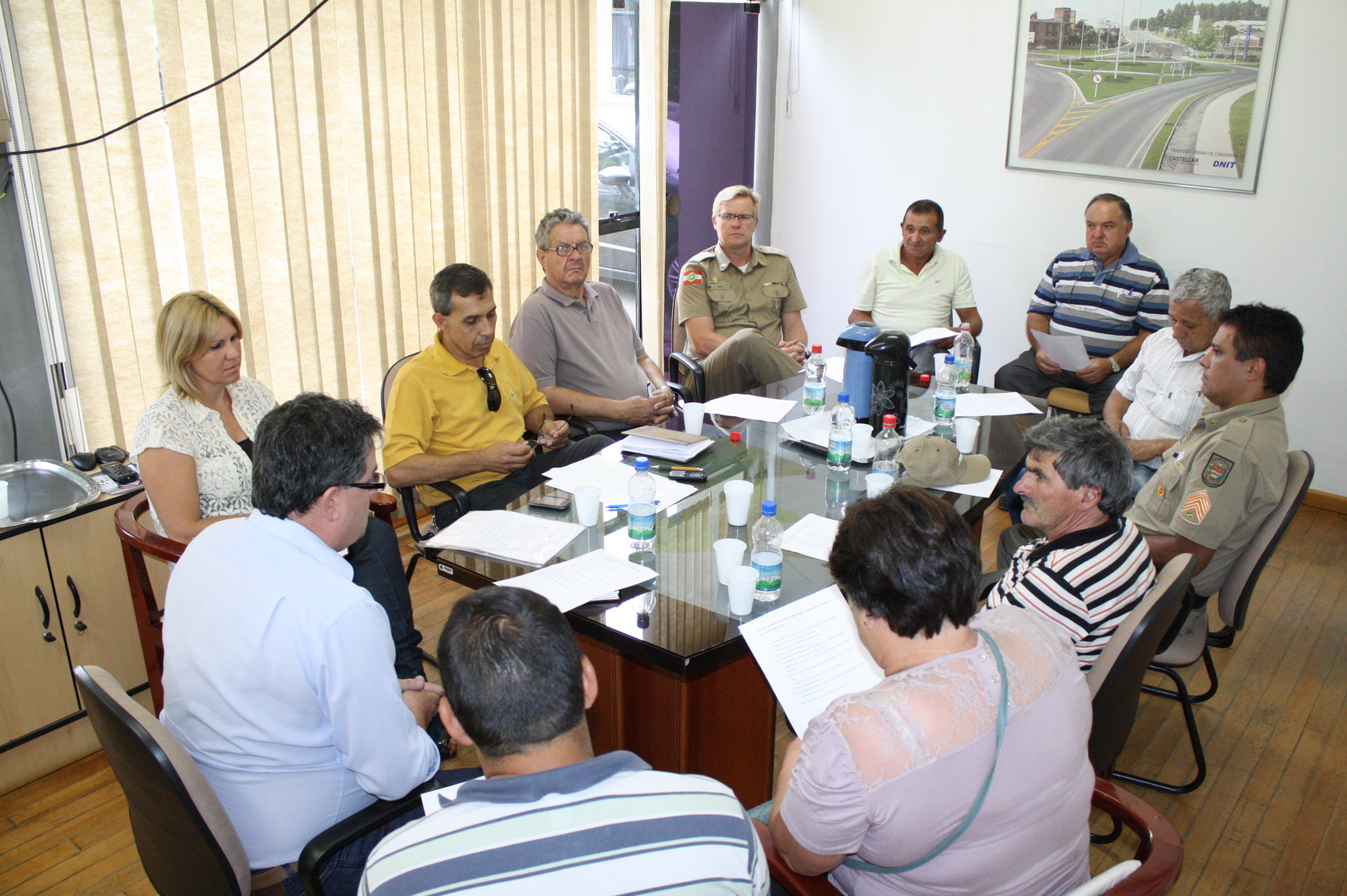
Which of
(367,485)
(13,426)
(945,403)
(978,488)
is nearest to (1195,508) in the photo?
(978,488)

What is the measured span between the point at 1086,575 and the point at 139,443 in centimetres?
226

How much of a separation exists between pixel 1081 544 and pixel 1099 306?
2781 millimetres

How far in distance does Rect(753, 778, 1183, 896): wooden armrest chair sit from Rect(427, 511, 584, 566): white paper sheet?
0.83 meters

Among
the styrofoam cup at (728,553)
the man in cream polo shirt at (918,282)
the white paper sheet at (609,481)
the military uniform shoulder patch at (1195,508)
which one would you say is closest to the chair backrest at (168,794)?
the styrofoam cup at (728,553)

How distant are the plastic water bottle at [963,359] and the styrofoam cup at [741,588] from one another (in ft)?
5.98

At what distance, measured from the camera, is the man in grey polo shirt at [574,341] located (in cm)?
353

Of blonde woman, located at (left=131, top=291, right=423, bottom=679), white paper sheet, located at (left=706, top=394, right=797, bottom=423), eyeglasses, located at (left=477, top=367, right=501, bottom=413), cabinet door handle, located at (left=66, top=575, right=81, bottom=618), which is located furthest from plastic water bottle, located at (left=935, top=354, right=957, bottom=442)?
cabinet door handle, located at (left=66, top=575, right=81, bottom=618)

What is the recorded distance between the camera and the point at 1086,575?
1.90m

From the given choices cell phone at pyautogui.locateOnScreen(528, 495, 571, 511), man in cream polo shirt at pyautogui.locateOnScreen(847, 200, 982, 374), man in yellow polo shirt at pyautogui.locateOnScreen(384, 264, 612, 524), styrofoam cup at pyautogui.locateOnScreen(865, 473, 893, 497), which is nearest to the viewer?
cell phone at pyautogui.locateOnScreen(528, 495, 571, 511)

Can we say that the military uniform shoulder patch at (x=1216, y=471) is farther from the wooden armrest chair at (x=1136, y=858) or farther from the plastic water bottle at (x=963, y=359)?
the wooden armrest chair at (x=1136, y=858)

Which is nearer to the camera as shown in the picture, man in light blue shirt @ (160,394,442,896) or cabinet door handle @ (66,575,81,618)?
man in light blue shirt @ (160,394,442,896)

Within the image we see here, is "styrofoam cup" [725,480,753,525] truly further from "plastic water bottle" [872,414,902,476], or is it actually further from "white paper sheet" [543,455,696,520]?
"plastic water bottle" [872,414,902,476]

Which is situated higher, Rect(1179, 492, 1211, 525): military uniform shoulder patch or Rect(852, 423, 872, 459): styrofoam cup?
Rect(852, 423, 872, 459): styrofoam cup

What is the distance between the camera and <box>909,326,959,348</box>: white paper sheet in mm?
4082
